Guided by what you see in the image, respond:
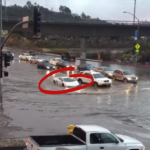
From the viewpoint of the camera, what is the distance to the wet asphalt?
1792cm

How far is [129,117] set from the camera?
852 inches

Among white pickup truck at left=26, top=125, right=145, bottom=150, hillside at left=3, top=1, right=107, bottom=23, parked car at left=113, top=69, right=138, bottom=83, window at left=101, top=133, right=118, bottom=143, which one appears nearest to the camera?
white pickup truck at left=26, top=125, right=145, bottom=150

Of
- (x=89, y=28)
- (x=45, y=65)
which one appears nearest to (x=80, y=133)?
(x=45, y=65)

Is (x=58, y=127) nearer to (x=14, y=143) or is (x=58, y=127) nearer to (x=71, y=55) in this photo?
(x=14, y=143)

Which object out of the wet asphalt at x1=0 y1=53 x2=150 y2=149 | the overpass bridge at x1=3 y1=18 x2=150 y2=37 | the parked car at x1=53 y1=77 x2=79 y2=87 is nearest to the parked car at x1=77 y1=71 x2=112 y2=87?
the wet asphalt at x1=0 y1=53 x2=150 y2=149

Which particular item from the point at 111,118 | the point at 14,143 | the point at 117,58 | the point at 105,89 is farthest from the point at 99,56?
the point at 14,143

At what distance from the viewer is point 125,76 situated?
41375 mm

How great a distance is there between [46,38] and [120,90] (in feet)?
347

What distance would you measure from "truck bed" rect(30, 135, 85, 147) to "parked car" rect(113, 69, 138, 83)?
1151 inches

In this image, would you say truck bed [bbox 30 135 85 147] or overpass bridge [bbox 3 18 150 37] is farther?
overpass bridge [bbox 3 18 150 37]

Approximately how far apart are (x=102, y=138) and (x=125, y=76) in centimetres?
2997

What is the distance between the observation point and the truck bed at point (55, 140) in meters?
11.5

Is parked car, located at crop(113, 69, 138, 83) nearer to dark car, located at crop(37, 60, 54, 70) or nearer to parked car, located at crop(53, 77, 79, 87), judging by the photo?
parked car, located at crop(53, 77, 79, 87)

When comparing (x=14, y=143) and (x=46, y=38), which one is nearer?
(x=14, y=143)
